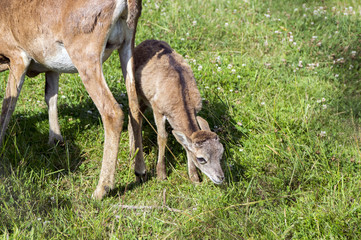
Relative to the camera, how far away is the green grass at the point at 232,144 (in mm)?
4332

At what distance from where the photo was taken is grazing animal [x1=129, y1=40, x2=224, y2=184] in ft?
16.6

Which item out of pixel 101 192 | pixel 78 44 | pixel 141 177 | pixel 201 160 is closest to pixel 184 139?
pixel 201 160

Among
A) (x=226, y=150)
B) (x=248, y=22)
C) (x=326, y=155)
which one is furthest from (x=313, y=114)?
(x=248, y=22)

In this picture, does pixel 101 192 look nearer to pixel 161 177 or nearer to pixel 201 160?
pixel 161 177

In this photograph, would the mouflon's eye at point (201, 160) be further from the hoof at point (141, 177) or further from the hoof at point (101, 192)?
the hoof at point (101, 192)

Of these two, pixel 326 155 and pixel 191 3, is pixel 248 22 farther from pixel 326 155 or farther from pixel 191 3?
pixel 326 155

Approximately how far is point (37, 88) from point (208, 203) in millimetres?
3456

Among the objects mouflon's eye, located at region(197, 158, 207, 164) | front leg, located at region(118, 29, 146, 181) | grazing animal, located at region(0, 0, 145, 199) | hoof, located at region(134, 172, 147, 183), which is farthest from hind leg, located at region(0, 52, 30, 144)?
mouflon's eye, located at region(197, 158, 207, 164)

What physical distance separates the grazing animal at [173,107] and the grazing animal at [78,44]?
301mm

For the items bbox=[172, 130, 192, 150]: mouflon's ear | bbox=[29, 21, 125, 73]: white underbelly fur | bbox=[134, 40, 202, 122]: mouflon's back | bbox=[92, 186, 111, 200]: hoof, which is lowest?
bbox=[92, 186, 111, 200]: hoof

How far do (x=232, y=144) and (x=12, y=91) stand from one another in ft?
8.63

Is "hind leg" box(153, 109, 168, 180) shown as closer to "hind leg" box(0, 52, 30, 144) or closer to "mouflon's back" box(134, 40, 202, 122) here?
"mouflon's back" box(134, 40, 202, 122)

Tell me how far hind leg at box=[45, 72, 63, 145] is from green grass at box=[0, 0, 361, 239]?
17cm

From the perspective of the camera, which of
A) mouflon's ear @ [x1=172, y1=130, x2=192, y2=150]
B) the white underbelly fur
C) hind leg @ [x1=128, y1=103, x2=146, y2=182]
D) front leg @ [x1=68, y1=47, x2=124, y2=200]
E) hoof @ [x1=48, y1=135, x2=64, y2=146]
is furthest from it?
hoof @ [x1=48, y1=135, x2=64, y2=146]
